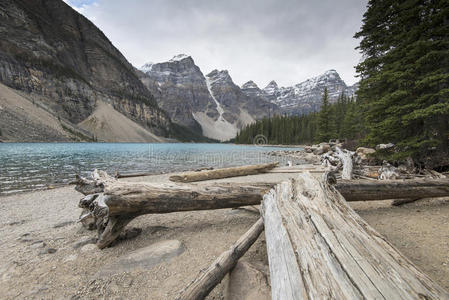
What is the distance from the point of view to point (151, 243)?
10.6 ft

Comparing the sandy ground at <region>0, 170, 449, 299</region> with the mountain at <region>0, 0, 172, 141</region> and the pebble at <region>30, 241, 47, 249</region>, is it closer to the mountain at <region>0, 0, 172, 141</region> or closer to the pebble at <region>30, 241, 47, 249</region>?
the pebble at <region>30, 241, 47, 249</region>

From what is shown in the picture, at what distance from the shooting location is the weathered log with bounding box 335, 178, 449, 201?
3.90 metres

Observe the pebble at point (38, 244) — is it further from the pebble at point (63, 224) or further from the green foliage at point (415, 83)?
the green foliage at point (415, 83)

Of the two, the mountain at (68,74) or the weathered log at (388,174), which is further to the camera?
the mountain at (68,74)

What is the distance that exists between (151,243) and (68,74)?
421ft

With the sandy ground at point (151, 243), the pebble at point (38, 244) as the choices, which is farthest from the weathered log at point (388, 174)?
the pebble at point (38, 244)

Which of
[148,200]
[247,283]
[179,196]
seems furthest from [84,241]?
[247,283]

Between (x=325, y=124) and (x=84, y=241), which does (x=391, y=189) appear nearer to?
(x=84, y=241)

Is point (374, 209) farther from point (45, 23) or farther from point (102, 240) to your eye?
point (45, 23)

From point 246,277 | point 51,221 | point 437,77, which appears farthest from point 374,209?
point 51,221

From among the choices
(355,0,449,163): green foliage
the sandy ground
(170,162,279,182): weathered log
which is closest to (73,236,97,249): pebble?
the sandy ground

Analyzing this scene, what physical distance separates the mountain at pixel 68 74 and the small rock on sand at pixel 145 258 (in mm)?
66005

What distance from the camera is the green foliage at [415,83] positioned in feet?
22.2

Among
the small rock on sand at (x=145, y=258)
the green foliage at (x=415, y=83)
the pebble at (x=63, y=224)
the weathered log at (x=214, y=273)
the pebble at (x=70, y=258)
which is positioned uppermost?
the green foliage at (x=415, y=83)
